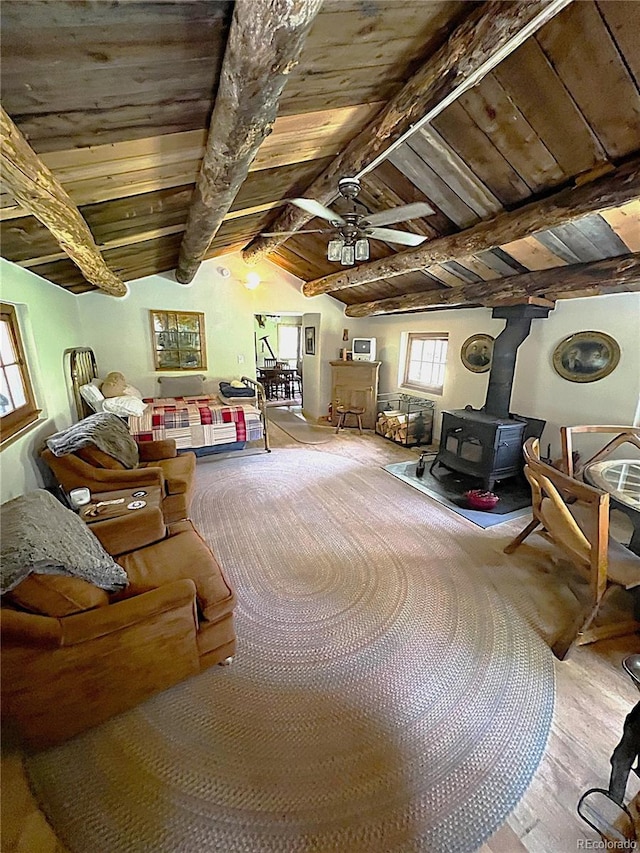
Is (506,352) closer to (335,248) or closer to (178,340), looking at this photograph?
(335,248)

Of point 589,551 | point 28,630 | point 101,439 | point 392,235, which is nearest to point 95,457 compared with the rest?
point 101,439

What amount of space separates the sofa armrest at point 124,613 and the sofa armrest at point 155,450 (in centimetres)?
212

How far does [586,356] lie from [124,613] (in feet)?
14.8

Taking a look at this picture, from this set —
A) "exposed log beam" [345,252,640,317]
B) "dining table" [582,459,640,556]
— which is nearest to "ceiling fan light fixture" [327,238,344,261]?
"exposed log beam" [345,252,640,317]

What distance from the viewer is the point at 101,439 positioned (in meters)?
2.82

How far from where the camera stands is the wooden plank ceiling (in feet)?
3.39

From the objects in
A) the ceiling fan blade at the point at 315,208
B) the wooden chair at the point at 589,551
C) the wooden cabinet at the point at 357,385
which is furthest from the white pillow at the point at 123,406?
the wooden chair at the point at 589,551

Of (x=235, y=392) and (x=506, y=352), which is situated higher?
(x=506, y=352)

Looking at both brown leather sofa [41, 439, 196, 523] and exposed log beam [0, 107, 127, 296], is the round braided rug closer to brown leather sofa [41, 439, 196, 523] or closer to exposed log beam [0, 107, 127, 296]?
brown leather sofa [41, 439, 196, 523]

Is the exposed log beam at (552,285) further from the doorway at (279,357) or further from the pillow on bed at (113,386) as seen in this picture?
the doorway at (279,357)

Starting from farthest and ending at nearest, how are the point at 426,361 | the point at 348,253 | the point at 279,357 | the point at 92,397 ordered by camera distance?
the point at 279,357, the point at 426,361, the point at 92,397, the point at 348,253

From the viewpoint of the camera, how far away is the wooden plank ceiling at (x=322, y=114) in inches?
40.7

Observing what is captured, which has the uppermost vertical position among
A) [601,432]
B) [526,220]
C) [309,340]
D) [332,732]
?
[526,220]

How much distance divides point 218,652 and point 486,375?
4.48 m
